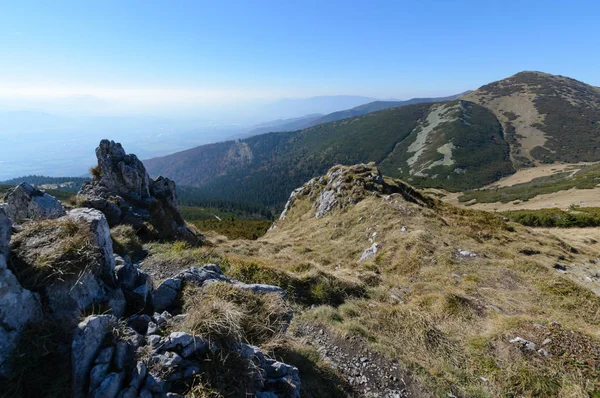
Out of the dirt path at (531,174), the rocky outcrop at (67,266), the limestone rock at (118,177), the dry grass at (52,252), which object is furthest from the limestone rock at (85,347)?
the dirt path at (531,174)

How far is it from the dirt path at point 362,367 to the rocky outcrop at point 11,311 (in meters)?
5.84

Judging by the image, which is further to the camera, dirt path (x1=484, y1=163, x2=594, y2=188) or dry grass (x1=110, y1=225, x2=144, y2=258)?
dirt path (x1=484, y1=163, x2=594, y2=188)

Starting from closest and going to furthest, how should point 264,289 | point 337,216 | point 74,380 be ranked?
point 74,380, point 264,289, point 337,216

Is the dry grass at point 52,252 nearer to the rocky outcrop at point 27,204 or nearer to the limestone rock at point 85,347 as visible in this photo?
the limestone rock at point 85,347

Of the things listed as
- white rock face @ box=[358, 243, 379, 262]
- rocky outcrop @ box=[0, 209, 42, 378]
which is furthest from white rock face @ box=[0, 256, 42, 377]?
white rock face @ box=[358, 243, 379, 262]

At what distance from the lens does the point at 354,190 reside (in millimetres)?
31078

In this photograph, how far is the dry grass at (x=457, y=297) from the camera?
23.9 feet

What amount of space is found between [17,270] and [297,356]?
5.81m

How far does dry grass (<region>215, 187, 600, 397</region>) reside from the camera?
23.9 feet

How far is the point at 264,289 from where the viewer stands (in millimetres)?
7641

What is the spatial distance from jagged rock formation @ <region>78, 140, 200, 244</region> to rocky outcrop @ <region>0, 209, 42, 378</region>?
12.5 metres

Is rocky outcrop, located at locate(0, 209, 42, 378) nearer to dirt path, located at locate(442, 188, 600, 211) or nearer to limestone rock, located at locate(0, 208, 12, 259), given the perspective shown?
limestone rock, located at locate(0, 208, 12, 259)

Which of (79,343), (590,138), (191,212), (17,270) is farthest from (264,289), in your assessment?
(590,138)

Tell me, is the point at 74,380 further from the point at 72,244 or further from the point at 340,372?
the point at 340,372
